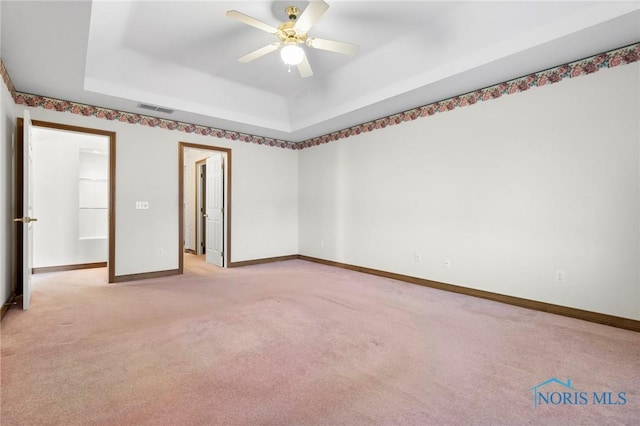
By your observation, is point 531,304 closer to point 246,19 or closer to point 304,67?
point 304,67

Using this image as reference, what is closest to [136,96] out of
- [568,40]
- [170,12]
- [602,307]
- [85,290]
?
[170,12]

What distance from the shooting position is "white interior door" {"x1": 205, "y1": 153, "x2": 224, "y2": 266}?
590 cm

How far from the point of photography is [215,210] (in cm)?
620

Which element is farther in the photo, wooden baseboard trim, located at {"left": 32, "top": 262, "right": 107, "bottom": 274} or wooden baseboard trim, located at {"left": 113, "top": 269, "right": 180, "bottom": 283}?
wooden baseboard trim, located at {"left": 32, "top": 262, "right": 107, "bottom": 274}

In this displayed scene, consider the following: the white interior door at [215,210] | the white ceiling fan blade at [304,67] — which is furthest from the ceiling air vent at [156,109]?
the white ceiling fan blade at [304,67]

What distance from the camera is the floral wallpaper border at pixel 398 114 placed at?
3.00 meters

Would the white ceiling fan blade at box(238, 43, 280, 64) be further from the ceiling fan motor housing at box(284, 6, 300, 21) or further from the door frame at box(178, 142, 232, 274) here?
the door frame at box(178, 142, 232, 274)

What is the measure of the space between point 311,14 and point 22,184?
13.1 feet

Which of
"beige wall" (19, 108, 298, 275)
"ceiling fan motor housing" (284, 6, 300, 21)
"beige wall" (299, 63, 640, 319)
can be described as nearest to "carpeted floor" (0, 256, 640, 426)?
"beige wall" (299, 63, 640, 319)

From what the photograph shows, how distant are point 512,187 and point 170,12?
13.6 ft

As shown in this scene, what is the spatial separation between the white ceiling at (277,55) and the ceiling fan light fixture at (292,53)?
0.48m

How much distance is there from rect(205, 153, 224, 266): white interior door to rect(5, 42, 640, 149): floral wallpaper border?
76 centimetres

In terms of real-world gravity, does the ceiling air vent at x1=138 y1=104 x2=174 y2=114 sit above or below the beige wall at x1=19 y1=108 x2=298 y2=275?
above

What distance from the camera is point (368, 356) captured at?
2316 mm
